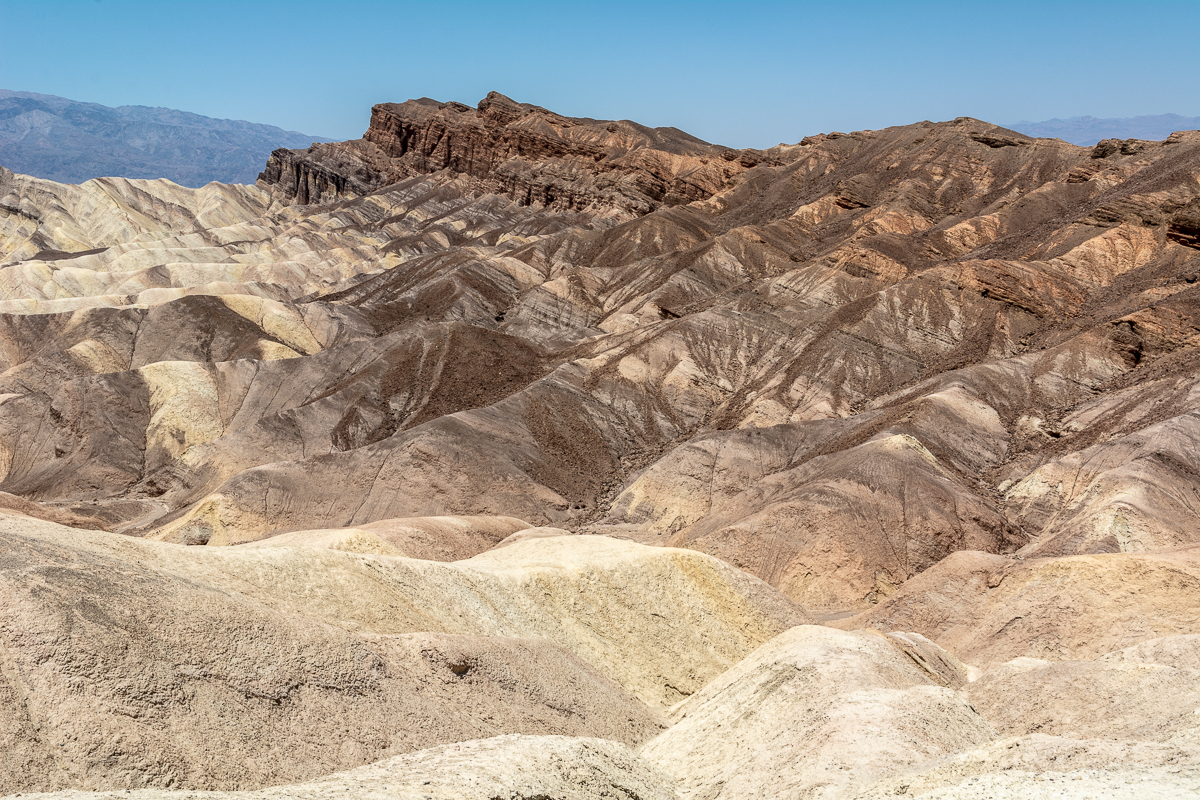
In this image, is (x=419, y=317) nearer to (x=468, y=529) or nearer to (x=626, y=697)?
(x=468, y=529)

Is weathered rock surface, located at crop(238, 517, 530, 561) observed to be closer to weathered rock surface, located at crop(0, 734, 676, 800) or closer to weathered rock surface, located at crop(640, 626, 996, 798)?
weathered rock surface, located at crop(640, 626, 996, 798)

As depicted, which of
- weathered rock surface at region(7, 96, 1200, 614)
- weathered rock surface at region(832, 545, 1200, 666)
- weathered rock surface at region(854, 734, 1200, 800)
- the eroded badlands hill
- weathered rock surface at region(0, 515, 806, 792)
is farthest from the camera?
weathered rock surface at region(7, 96, 1200, 614)

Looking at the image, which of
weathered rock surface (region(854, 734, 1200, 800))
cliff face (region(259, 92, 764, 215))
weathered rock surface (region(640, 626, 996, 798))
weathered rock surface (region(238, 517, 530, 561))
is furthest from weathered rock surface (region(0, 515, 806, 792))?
cliff face (region(259, 92, 764, 215))

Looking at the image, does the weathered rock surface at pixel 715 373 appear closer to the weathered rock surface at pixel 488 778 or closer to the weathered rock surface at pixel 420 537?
the weathered rock surface at pixel 420 537

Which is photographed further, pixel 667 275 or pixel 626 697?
pixel 667 275

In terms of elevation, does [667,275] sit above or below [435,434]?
above

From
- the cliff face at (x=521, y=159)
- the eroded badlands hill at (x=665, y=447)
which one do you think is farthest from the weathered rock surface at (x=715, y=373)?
the cliff face at (x=521, y=159)

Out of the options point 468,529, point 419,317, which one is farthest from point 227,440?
point 419,317
